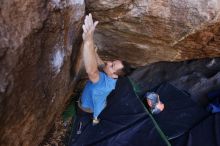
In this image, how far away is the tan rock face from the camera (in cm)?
431

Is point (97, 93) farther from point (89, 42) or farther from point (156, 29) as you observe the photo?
point (156, 29)

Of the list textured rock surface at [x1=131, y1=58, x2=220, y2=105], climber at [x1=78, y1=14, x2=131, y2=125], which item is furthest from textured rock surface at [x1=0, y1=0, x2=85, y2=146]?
textured rock surface at [x1=131, y1=58, x2=220, y2=105]

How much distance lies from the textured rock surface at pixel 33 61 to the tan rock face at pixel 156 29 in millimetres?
643

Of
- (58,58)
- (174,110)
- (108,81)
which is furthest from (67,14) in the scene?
(174,110)

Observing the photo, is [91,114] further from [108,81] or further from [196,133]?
[196,133]

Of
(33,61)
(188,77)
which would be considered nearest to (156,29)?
(188,77)

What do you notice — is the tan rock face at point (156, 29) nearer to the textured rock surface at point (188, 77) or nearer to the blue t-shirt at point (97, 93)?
the textured rock surface at point (188, 77)

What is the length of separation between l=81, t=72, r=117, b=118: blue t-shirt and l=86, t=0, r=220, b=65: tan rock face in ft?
2.24

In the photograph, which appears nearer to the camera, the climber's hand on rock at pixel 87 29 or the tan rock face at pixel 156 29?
the climber's hand on rock at pixel 87 29

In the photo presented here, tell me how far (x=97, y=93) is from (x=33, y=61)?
1.31m

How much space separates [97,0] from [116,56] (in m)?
1.18

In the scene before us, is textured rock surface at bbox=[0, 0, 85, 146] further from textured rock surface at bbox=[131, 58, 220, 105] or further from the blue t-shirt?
textured rock surface at bbox=[131, 58, 220, 105]

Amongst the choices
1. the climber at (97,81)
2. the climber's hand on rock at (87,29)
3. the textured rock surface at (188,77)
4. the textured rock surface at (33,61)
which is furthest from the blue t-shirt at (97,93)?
the textured rock surface at (188,77)

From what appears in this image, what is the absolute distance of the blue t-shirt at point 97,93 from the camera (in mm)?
4426
